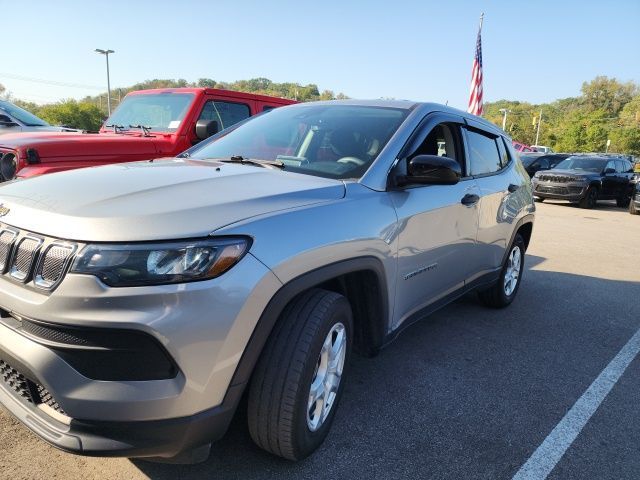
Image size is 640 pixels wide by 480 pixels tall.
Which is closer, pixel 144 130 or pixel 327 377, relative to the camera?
pixel 327 377

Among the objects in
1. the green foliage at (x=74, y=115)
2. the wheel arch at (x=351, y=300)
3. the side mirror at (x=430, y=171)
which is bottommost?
the wheel arch at (x=351, y=300)

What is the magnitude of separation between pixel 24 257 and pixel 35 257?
9 centimetres

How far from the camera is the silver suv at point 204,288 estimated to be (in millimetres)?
1698

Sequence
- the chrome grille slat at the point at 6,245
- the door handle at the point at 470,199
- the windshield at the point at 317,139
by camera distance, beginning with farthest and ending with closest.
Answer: the door handle at the point at 470,199 → the windshield at the point at 317,139 → the chrome grille slat at the point at 6,245

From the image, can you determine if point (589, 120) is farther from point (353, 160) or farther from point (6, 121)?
point (353, 160)

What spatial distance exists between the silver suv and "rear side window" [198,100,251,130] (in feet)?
11.6

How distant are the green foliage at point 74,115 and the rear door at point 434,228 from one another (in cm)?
4561

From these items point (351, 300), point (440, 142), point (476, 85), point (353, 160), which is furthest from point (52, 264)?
point (476, 85)

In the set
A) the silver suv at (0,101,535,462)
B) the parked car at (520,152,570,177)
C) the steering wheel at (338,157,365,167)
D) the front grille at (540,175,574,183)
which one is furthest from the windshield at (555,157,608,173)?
the steering wheel at (338,157,365,167)

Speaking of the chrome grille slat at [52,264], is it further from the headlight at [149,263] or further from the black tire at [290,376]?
the black tire at [290,376]

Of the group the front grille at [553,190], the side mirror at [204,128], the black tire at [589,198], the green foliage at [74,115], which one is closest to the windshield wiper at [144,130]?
the side mirror at [204,128]

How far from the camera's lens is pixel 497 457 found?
8.21 ft

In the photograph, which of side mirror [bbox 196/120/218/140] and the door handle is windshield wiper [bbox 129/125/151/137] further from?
the door handle

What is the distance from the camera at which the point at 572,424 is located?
285cm
